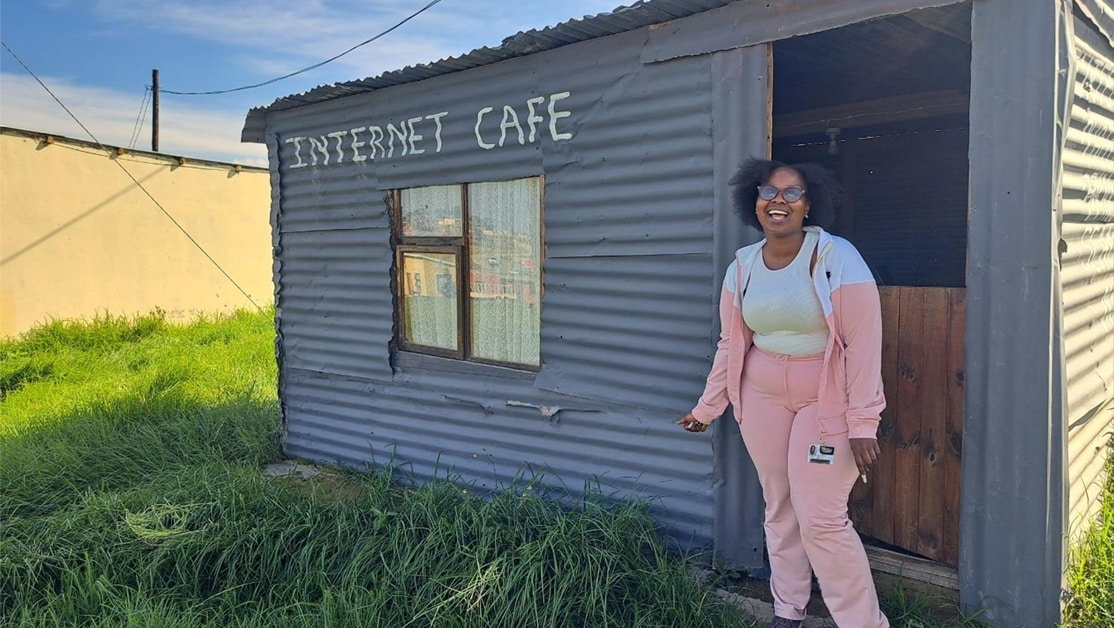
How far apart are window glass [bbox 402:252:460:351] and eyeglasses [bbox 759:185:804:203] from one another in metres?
2.48

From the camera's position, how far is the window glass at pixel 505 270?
14.5 feet

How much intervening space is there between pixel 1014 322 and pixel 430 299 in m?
3.46

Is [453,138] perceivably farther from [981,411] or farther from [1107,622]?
[1107,622]

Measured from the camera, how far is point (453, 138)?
468cm

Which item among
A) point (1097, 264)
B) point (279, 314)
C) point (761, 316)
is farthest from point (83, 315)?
point (1097, 264)

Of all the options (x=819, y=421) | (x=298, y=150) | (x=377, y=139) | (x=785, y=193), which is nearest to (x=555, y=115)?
(x=377, y=139)

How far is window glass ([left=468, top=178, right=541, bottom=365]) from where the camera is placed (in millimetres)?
4426

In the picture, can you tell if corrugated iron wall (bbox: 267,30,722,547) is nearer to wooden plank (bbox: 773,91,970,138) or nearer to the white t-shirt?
the white t-shirt

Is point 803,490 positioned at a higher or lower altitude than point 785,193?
lower

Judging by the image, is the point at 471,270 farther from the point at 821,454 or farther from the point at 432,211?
the point at 821,454

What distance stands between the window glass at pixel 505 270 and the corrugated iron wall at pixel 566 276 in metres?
0.13

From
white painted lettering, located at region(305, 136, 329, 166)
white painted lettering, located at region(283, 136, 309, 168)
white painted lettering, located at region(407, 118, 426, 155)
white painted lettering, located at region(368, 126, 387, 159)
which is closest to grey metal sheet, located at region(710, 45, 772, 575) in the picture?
white painted lettering, located at region(407, 118, 426, 155)

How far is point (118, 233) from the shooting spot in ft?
43.4

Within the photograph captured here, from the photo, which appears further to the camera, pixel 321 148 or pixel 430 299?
pixel 321 148
